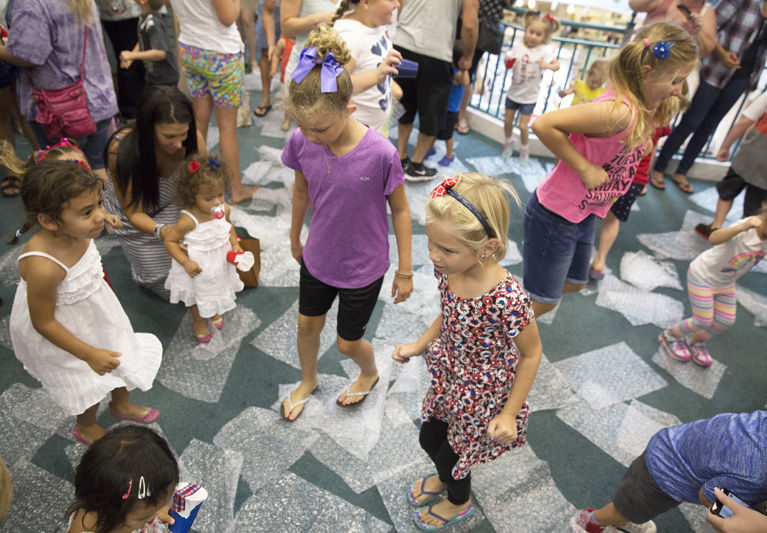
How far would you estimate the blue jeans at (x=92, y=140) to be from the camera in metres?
2.71

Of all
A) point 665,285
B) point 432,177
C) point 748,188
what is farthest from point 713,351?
point 432,177

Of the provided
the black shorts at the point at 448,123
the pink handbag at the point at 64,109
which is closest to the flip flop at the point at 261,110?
the black shorts at the point at 448,123

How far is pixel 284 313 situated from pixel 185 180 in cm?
83

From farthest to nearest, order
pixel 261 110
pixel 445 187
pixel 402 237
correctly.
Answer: pixel 261 110 → pixel 402 237 → pixel 445 187

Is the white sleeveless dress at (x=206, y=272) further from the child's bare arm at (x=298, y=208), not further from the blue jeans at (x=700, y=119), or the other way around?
the blue jeans at (x=700, y=119)

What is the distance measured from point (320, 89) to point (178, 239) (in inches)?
47.6

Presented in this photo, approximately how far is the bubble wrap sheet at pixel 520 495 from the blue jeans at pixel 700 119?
3393 millimetres

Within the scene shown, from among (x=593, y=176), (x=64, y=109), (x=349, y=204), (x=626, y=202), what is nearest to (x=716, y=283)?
(x=626, y=202)

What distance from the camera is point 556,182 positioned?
1.98 meters

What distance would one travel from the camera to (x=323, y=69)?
4.64ft

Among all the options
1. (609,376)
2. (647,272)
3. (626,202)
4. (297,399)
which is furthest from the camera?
(647,272)

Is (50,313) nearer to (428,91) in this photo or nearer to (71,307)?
(71,307)

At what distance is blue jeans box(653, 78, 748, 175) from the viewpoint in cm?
397

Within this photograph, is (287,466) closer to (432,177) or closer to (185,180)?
(185,180)
